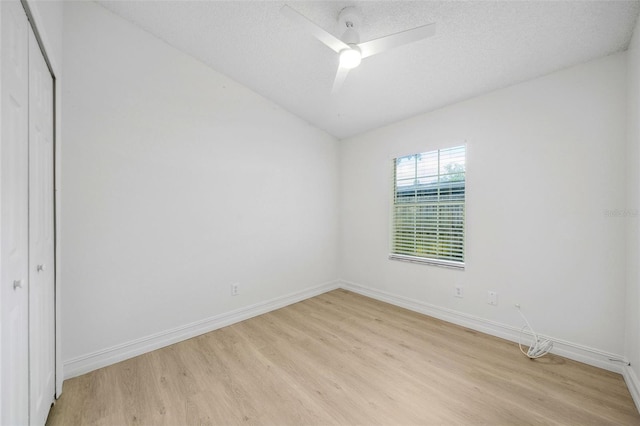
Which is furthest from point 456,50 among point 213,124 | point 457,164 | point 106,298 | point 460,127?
point 106,298

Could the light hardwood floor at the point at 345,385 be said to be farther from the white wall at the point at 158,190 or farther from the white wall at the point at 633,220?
the white wall at the point at 158,190

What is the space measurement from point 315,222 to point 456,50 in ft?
8.13

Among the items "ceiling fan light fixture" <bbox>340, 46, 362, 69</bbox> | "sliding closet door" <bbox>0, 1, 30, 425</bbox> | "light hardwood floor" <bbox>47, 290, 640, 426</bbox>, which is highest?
"ceiling fan light fixture" <bbox>340, 46, 362, 69</bbox>

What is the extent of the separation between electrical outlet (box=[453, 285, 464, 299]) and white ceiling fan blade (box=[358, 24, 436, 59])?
7.66 feet

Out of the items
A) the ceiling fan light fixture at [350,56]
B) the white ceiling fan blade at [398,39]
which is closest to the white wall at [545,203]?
the white ceiling fan blade at [398,39]

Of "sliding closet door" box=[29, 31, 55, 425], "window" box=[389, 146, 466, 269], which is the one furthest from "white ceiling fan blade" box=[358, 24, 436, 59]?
"sliding closet door" box=[29, 31, 55, 425]

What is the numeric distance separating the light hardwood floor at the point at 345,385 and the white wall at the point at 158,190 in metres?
0.44

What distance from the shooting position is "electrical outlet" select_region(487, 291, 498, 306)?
95.4 inches

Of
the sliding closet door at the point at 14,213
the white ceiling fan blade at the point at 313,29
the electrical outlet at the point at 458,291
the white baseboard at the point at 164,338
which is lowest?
the white baseboard at the point at 164,338

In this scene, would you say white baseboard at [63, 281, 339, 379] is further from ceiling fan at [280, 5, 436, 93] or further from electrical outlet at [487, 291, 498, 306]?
ceiling fan at [280, 5, 436, 93]

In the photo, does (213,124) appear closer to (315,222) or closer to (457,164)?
(315,222)

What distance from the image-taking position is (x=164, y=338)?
2279 millimetres

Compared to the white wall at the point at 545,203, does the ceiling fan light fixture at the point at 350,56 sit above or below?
above

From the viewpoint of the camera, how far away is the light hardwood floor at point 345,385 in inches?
58.8
